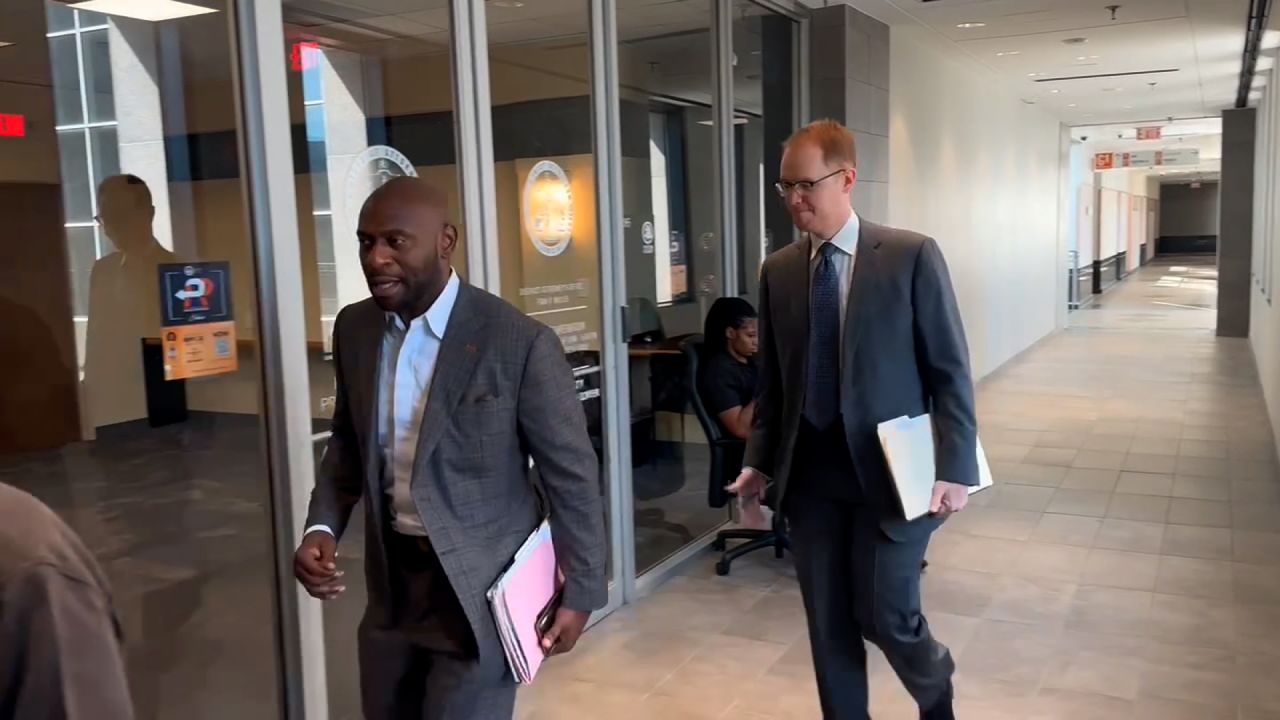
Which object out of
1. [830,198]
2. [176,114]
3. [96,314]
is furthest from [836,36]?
[96,314]

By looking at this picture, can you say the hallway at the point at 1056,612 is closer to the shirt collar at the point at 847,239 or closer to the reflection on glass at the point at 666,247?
the reflection on glass at the point at 666,247

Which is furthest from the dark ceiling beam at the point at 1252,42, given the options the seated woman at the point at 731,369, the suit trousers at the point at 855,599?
the suit trousers at the point at 855,599

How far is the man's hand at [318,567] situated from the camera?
192 centimetres

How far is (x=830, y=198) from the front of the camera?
2529mm

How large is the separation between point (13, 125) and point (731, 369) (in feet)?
9.88

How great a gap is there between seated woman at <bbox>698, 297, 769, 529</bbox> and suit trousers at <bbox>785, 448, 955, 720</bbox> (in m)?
1.90

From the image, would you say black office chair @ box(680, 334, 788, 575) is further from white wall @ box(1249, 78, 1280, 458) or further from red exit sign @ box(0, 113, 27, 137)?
white wall @ box(1249, 78, 1280, 458)

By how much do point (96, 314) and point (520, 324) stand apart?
3.52 ft

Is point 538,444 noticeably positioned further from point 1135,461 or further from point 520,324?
point 1135,461

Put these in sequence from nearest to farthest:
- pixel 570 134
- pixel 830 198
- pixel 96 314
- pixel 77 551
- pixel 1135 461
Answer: pixel 77 551 < pixel 96 314 < pixel 830 198 < pixel 570 134 < pixel 1135 461

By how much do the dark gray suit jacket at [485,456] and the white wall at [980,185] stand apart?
18.7ft

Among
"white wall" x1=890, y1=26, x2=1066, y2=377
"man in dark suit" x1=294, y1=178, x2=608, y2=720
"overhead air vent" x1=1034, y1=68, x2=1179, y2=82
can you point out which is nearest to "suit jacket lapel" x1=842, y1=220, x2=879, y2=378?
"man in dark suit" x1=294, y1=178, x2=608, y2=720

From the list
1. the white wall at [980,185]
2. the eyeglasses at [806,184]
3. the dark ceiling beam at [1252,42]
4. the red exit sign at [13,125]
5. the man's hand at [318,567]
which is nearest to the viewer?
the man's hand at [318,567]

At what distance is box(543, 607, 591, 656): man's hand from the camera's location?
1926 mm
